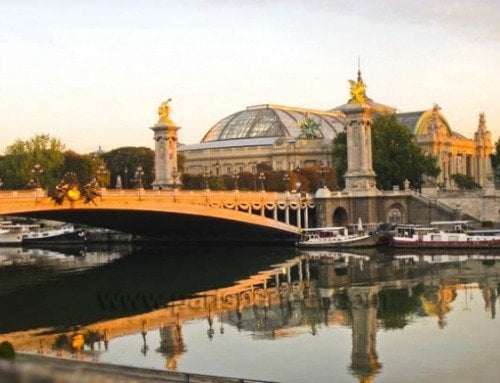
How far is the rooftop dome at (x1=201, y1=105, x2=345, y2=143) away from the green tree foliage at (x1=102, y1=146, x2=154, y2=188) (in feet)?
124

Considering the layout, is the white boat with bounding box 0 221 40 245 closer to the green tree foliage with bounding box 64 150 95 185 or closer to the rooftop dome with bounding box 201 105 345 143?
the green tree foliage with bounding box 64 150 95 185

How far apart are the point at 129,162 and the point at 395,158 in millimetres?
32819

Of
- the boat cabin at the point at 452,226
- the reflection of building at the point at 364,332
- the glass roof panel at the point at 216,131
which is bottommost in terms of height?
the reflection of building at the point at 364,332

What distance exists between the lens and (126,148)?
101812 mm

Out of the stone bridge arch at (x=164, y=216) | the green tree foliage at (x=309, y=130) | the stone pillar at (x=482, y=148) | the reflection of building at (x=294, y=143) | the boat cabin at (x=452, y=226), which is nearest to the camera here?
the stone bridge arch at (x=164, y=216)

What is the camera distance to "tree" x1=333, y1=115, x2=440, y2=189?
81.2m

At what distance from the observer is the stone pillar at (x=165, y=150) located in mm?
76625

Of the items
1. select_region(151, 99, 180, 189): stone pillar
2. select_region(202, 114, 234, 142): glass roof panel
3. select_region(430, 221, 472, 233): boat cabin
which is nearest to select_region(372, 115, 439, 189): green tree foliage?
select_region(430, 221, 472, 233): boat cabin

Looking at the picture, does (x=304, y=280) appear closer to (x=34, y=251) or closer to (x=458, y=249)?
(x=458, y=249)

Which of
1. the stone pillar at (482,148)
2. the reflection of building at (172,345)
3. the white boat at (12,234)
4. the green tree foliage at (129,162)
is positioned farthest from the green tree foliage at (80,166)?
the stone pillar at (482,148)

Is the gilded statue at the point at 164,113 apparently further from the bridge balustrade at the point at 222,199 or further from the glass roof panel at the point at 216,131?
the glass roof panel at the point at 216,131

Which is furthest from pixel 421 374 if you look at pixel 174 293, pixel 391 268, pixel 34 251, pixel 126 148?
pixel 126 148

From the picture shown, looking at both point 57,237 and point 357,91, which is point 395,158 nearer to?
point 357,91

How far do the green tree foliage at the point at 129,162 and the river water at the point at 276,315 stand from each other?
136 feet
